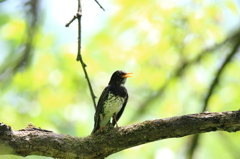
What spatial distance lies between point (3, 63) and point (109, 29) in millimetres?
4068

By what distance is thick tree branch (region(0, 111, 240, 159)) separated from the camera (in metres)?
3.43

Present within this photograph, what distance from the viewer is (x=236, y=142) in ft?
24.8

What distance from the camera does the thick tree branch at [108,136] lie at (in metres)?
3.43

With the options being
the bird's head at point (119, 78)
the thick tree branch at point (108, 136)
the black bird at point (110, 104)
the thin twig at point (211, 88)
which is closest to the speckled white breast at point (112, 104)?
the black bird at point (110, 104)

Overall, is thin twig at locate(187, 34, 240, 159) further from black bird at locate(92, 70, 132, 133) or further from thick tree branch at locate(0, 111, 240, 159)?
thick tree branch at locate(0, 111, 240, 159)

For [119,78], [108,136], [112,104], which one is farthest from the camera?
[119,78]

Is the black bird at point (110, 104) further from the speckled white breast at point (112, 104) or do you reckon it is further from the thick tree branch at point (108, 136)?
the thick tree branch at point (108, 136)

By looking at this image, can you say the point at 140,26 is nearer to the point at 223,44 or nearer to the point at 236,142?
the point at 223,44

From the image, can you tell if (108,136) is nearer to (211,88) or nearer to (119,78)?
(119,78)

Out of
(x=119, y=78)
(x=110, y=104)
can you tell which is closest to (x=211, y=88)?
(x=119, y=78)

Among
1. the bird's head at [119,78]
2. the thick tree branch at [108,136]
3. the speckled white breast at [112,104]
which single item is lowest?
the thick tree branch at [108,136]

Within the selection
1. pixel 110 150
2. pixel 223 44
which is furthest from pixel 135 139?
pixel 223 44

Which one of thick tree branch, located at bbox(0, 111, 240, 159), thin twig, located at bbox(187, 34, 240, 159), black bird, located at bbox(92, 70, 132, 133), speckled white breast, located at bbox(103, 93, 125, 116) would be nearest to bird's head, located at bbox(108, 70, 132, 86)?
black bird, located at bbox(92, 70, 132, 133)

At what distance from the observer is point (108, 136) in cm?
382
